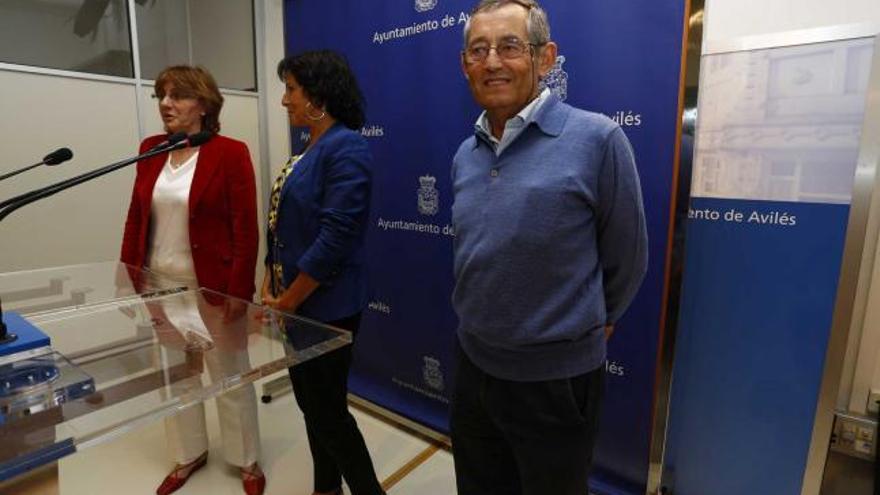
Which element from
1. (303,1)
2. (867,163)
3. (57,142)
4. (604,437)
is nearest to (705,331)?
(604,437)

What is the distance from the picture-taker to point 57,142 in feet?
7.50

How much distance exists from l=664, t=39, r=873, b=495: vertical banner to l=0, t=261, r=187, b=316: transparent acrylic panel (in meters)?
1.66

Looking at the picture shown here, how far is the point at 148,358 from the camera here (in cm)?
91

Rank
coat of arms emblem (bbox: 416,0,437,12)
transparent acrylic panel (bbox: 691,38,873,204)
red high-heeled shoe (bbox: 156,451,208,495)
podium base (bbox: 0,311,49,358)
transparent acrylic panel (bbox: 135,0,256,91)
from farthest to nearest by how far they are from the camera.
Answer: transparent acrylic panel (bbox: 135,0,256,91) < coat of arms emblem (bbox: 416,0,437,12) < red high-heeled shoe (bbox: 156,451,208,495) < transparent acrylic panel (bbox: 691,38,873,204) < podium base (bbox: 0,311,49,358)

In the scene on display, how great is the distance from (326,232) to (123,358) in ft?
2.12

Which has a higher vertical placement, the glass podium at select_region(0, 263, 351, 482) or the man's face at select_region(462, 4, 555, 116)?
the man's face at select_region(462, 4, 555, 116)

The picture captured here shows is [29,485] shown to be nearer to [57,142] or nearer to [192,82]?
[192,82]

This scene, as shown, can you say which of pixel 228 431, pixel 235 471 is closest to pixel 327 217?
pixel 228 431

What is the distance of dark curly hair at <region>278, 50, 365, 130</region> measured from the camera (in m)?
1.52

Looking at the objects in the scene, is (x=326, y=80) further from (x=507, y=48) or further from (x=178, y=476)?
(x=178, y=476)

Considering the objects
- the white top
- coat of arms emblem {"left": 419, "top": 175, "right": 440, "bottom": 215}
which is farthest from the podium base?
coat of arms emblem {"left": 419, "top": 175, "right": 440, "bottom": 215}

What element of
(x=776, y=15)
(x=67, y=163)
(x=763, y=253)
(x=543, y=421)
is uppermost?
(x=776, y=15)

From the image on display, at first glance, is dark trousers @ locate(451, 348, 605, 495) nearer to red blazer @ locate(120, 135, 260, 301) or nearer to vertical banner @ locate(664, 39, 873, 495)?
vertical banner @ locate(664, 39, 873, 495)

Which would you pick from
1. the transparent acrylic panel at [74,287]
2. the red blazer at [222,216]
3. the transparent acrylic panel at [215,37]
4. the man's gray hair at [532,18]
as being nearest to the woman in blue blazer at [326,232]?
the red blazer at [222,216]
